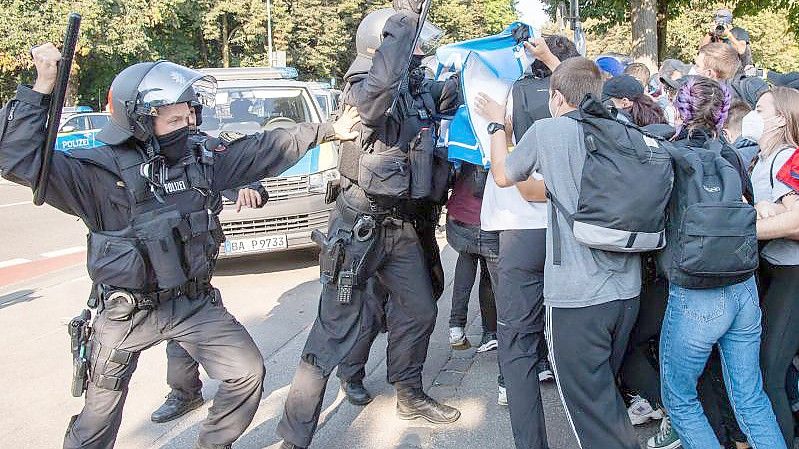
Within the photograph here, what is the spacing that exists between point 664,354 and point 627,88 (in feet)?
4.68

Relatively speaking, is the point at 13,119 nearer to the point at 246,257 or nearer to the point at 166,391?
the point at 166,391

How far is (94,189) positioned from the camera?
2906 millimetres

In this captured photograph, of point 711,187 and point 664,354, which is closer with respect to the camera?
point 711,187

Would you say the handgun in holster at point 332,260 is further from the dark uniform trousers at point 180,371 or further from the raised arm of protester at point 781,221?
the raised arm of protester at point 781,221

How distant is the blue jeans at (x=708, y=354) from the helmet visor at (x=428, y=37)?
1.67 metres

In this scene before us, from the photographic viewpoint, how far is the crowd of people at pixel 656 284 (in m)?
2.76

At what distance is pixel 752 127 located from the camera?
141 inches

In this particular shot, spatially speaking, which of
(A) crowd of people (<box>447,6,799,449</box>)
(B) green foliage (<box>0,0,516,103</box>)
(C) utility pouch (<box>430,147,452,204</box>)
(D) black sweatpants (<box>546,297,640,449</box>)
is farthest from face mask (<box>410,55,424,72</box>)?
(B) green foliage (<box>0,0,516,103</box>)

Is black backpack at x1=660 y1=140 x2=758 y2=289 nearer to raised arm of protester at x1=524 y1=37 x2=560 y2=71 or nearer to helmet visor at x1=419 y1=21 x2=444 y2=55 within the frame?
raised arm of protester at x1=524 y1=37 x2=560 y2=71

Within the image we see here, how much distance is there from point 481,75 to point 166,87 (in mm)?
1442

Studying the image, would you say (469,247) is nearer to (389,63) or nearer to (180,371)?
(389,63)

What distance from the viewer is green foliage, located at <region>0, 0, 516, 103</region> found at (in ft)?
89.7

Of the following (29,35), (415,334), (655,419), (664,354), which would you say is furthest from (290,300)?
(29,35)

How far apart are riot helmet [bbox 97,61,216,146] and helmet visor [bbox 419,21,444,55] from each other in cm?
113
